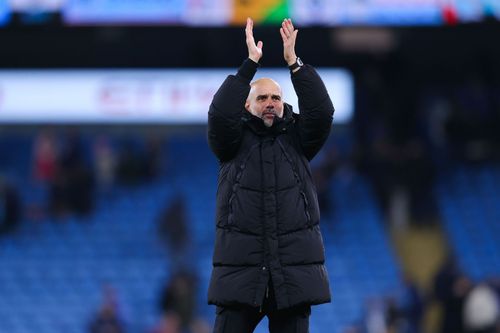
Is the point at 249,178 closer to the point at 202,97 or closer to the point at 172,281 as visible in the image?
the point at 172,281

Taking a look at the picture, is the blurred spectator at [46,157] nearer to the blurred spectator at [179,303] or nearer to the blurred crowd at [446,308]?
the blurred spectator at [179,303]

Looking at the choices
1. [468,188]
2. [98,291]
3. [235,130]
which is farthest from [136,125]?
[235,130]

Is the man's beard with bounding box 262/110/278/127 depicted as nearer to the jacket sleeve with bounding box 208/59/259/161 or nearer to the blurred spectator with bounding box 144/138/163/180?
the jacket sleeve with bounding box 208/59/259/161

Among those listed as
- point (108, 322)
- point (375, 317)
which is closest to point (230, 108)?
point (108, 322)

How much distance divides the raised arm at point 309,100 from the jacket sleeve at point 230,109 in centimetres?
19

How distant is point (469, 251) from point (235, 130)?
12.3 m

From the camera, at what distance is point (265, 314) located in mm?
5785

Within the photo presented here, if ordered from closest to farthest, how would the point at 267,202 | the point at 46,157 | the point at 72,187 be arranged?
the point at 267,202, the point at 72,187, the point at 46,157

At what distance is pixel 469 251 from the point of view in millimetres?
17625

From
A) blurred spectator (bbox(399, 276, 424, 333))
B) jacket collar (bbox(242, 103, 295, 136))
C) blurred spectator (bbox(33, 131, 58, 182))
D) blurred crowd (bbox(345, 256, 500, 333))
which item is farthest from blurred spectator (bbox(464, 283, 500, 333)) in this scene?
jacket collar (bbox(242, 103, 295, 136))

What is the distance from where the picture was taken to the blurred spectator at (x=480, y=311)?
13867mm

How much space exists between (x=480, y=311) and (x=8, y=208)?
6.99m

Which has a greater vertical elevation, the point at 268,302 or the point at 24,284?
the point at 24,284

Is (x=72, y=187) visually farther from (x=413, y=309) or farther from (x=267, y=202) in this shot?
(x=267, y=202)
